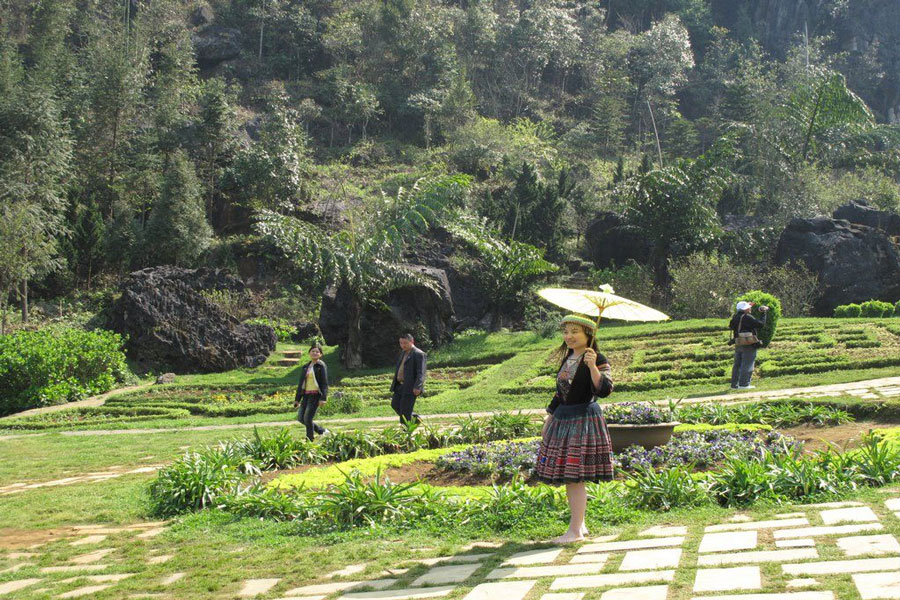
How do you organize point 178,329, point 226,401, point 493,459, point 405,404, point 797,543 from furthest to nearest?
point 178,329, point 226,401, point 405,404, point 493,459, point 797,543

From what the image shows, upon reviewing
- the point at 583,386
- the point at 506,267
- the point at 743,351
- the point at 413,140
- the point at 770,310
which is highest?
the point at 413,140

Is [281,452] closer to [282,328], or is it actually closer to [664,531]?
[664,531]

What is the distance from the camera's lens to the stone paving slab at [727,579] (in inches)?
161

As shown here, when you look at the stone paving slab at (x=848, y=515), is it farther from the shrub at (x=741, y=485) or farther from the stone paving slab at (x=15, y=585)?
the stone paving slab at (x=15, y=585)

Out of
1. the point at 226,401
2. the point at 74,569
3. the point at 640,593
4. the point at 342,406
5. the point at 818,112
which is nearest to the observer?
the point at 640,593

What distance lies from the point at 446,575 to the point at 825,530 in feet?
7.50

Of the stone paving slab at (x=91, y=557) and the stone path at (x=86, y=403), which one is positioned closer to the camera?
the stone paving slab at (x=91, y=557)

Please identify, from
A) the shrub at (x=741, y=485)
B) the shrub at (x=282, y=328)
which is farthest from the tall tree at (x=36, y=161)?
the shrub at (x=741, y=485)

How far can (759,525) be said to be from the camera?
5.27 m

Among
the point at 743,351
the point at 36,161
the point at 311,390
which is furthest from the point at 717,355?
the point at 36,161

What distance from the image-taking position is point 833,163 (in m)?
40.4

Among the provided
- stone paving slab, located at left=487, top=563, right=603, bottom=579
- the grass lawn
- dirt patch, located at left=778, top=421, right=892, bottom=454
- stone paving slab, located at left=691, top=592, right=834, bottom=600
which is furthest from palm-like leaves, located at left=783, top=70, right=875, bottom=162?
stone paving slab, located at left=691, top=592, right=834, bottom=600

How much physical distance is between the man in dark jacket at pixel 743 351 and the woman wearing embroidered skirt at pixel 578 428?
8.83 metres

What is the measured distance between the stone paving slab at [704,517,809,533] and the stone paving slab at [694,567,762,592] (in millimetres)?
940
